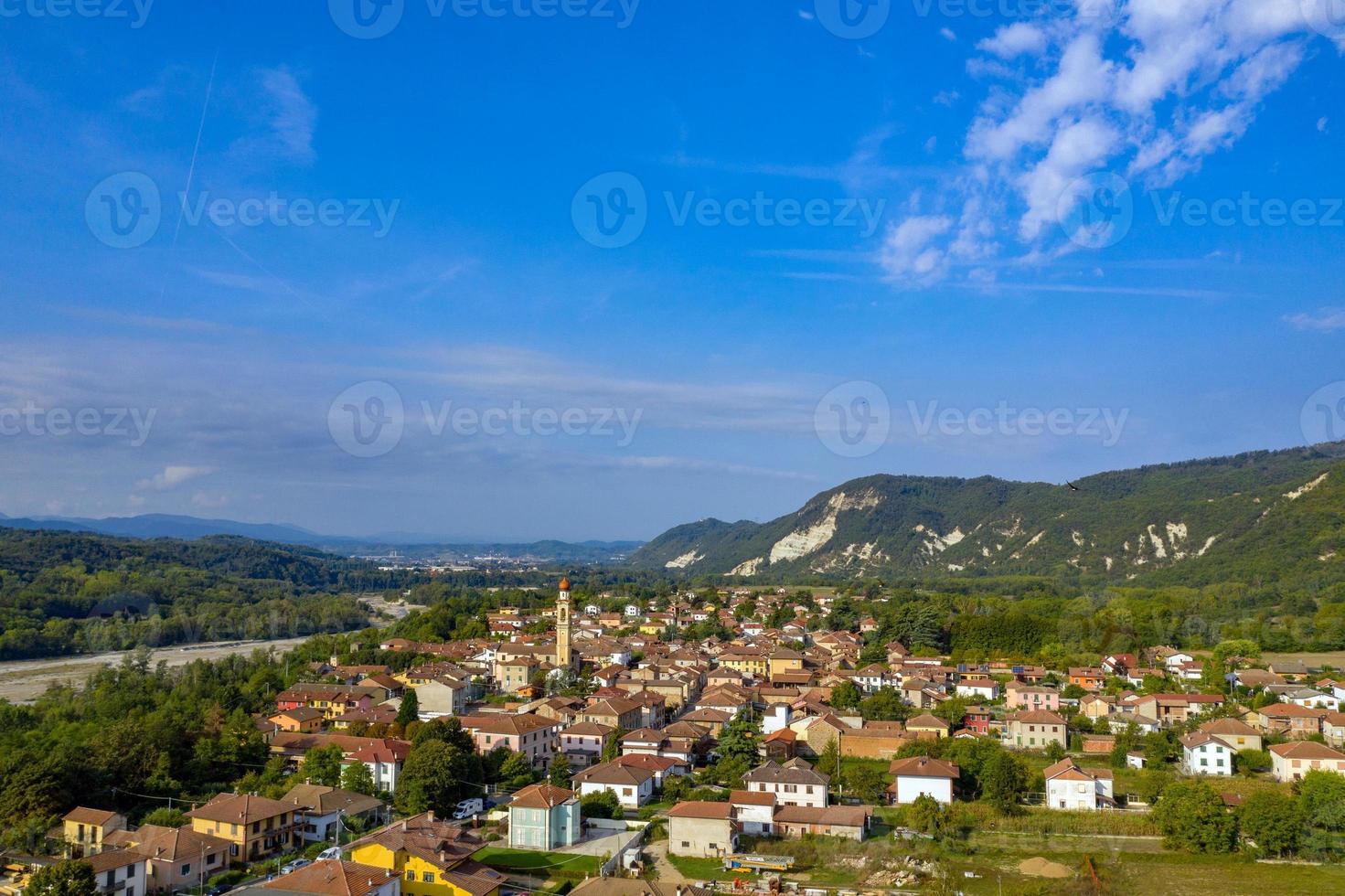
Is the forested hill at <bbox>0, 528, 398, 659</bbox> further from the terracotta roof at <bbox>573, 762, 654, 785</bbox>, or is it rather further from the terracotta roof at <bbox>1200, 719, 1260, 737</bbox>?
the terracotta roof at <bbox>1200, 719, 1260, 737</bbox>

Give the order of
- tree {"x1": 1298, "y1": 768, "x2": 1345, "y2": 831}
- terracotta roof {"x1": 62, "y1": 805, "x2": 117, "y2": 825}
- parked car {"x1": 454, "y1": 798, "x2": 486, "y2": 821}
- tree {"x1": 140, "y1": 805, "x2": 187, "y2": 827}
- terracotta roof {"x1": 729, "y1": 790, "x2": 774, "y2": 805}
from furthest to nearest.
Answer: parked car {"x1": 454, "y1": 798, "x2": 486, "y2": 821}, terracotta roof {"x1": 729, "y1": 790, "x2": 774, "y2": 805}, tree {"x1": 1298, "y1": 768, "x2": 1345, "y2": 831}, tree {"x1": 140, "y1": 805, "x2": 187, "y2": 827}, terracotta roof {"x1": 62, "y1": 805, "x2": 117, "y2": 825}

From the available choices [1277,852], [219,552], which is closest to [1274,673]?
[1277,852]

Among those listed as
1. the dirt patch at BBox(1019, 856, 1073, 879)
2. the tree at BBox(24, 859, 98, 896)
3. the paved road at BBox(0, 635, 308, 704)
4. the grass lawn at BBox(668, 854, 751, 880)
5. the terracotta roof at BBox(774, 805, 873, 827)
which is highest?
the tree at BBox(24, 859, 98, 896)

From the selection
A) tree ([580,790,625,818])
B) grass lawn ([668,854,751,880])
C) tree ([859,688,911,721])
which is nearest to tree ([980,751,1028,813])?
grass lawn ([668,854,751,880])

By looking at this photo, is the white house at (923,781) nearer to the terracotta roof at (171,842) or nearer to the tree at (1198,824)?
the tree at (1198,824)

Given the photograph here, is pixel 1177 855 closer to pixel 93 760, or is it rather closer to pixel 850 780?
pixel 850 780

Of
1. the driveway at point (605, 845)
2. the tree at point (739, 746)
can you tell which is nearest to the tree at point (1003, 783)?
the tree at point (739, 746)

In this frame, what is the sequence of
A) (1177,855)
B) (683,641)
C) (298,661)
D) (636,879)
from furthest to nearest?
1. (683,641)
2. (298,661)
3. (1177,855)
4. (636,879)
